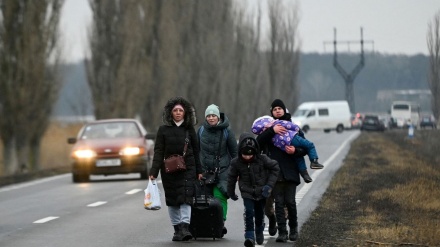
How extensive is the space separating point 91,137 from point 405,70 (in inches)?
4805

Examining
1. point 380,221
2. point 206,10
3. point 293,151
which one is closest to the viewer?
point 293,151

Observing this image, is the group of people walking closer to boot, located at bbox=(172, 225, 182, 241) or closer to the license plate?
boot, located at bbox=(172, 225, 182, 241)

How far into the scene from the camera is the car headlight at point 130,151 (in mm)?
29859

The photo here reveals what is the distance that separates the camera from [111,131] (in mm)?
31391

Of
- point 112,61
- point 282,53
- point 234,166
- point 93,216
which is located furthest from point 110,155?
point 282,53

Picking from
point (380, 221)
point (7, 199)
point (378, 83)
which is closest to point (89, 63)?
point (7, 199)

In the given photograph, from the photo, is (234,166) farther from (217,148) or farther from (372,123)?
(372,123)

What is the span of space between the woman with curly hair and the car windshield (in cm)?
1600

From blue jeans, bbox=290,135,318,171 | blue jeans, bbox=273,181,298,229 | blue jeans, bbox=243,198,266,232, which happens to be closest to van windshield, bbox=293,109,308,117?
blue jeans, bbox=273,181,298,229

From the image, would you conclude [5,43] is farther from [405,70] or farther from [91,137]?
[405,70]

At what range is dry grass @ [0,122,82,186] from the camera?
111ft

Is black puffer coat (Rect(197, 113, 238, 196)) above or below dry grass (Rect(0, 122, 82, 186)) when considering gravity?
above

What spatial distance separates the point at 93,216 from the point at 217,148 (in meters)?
4.55

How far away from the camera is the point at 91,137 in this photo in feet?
102
